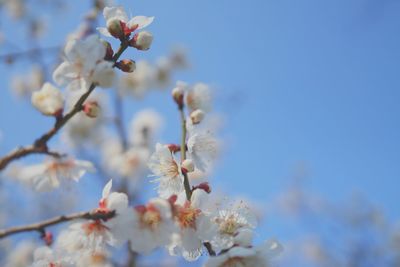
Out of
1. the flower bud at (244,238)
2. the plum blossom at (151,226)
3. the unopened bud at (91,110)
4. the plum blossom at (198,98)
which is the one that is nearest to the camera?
the plum blossom at (151,226)

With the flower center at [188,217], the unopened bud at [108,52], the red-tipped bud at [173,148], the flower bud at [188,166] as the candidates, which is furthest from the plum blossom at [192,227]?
the unopened bud at [108,52]

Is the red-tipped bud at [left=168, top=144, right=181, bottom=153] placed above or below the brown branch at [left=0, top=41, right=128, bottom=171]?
above

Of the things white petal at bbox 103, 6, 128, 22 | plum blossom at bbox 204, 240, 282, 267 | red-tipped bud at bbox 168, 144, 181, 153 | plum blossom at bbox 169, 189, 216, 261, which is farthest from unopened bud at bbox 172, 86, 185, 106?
plum blossom at bbox 204, 240, 282, 267

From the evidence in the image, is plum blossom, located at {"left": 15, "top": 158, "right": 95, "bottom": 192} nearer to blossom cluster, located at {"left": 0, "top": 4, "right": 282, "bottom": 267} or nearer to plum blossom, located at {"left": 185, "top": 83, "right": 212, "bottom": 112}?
blossom cluster, located at {"left": 0, "top": 4, "right": 282, "bottom": 267}

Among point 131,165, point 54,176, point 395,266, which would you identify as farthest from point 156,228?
point 395,266

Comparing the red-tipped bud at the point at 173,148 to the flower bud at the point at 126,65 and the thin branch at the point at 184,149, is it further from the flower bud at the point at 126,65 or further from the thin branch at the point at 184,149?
the flower bud at the point at 126,65

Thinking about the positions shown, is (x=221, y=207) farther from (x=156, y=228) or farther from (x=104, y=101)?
(x=104, y=101)
